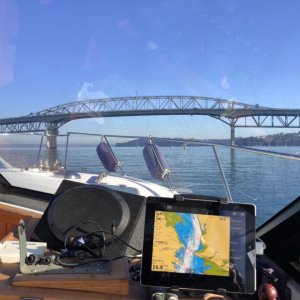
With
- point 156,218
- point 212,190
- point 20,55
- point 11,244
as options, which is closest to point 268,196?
point 212,190

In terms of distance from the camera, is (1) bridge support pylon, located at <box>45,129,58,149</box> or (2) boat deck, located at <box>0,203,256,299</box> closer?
(2) boat deck, located at <box>0,203,256,299</box>

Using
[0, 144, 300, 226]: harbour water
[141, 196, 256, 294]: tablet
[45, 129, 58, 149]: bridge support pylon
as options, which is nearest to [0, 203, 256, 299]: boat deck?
[141, 196, 256, 294]: tablet

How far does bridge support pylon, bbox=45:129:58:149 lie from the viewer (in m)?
2.22

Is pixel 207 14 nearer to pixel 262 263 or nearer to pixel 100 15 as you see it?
pixel 100 15

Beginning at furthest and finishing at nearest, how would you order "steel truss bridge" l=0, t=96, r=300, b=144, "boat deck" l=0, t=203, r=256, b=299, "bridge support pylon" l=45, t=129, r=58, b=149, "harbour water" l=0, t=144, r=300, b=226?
"bridge support pylon" l=45, t=129, r=58, b=149 → "harbour water" l=0, t=144, r=300, b=226 → "steel truss bridge" l=0, t=96, r=300, b=144 → "boat deck" l=0, t=203, r=256, b=299

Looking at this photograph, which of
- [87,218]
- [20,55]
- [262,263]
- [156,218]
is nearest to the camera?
[156,218]

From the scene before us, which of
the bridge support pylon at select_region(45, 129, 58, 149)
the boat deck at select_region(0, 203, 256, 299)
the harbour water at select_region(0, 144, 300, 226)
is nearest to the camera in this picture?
the boat deck at select_region(0, 203, 256, 299)

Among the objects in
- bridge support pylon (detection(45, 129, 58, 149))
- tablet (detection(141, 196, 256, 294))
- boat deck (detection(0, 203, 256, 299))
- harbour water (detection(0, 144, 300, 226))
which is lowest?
boat deck (detection(0, 203, 256, 299))

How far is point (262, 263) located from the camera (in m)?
1.27

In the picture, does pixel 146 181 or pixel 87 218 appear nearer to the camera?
pixel 87 218

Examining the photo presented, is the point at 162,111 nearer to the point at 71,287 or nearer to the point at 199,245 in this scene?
the point at 199,245

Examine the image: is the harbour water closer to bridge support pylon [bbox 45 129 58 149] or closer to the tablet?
bridge support pylon [bbox 45 129 58 149]

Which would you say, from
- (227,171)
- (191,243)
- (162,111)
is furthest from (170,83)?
(191,243)

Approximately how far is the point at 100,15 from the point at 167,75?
0.52m
